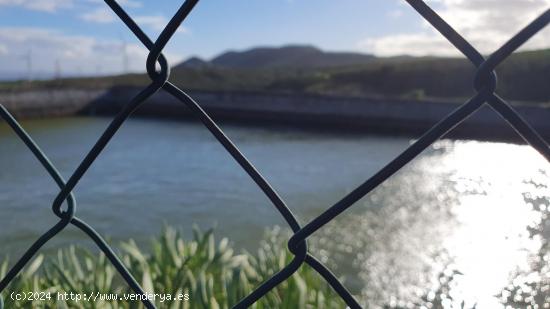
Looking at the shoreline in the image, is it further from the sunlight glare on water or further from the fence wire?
the fence wire

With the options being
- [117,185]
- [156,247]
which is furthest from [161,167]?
[156,247]

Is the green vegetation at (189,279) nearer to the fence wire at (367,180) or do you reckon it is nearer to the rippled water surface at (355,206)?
the fence wire at (367,180)

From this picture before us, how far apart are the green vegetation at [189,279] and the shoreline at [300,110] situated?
25.0 feet

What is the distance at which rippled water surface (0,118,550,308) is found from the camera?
10.5 feet

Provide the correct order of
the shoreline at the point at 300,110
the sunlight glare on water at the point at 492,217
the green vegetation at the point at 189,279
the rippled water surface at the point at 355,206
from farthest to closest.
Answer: the shoreline at the point at 300,110
the rippled water surface at the point at 355,206
the sunlight glare on water at the point at 492,217
the green vegetation at the point at 189,279

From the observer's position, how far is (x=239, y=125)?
39.0 ft

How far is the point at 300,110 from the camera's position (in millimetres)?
11719

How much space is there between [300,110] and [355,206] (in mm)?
7290

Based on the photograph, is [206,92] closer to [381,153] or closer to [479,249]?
[381,153]

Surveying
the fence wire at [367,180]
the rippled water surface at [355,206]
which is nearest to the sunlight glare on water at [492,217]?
the rippled water surface at [355,206]

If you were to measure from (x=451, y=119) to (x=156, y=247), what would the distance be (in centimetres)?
159

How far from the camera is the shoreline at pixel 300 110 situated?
30.6ft

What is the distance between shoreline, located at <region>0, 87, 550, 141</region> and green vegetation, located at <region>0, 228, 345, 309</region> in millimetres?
7620

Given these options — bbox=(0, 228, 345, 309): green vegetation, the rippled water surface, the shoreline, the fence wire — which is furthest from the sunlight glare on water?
the fence wire
